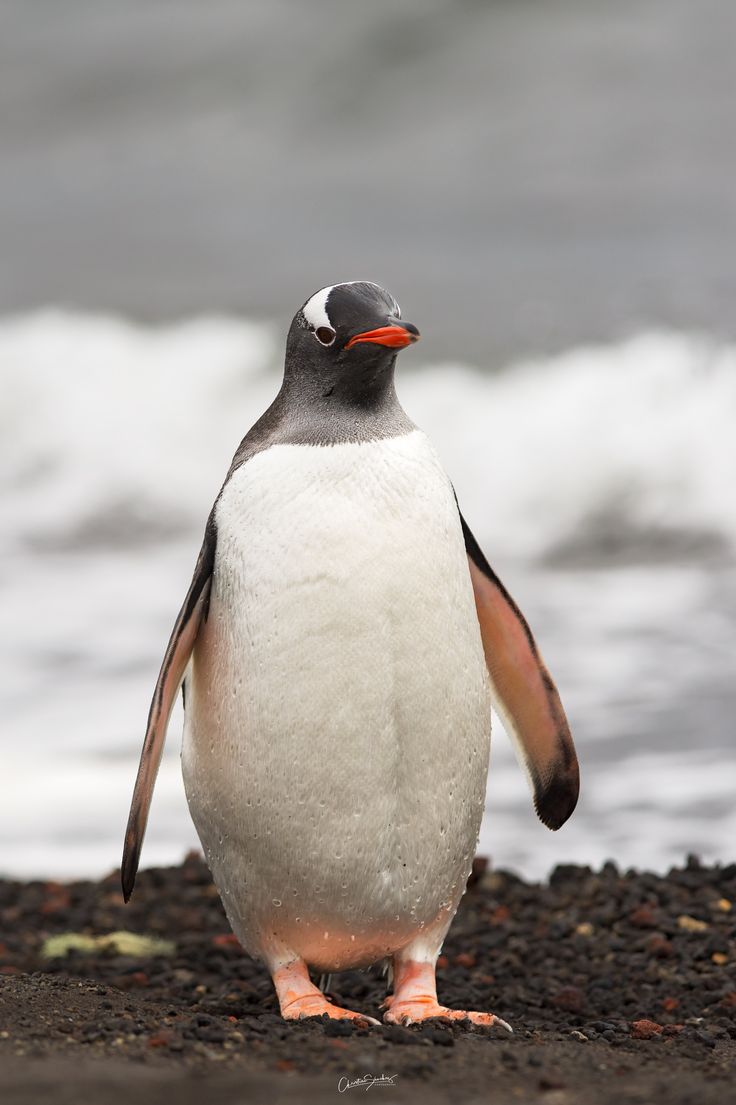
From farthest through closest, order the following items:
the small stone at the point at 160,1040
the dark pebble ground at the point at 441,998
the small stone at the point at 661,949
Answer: the small stone at the point at 661,949, the small stone at the point at 160,1040, the dark pebble ground at the point at 441,998

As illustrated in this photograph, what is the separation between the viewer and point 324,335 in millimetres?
3793

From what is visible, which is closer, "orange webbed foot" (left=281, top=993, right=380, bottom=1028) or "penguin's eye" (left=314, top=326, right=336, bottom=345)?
"orange webbed foot" (left=281, top=993, right=380, bottom=1028)

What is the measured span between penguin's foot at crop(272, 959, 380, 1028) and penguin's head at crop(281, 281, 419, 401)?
5.24 ft

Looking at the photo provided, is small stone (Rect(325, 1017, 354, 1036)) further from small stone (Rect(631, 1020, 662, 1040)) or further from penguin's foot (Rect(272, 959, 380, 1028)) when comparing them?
small stone (Rect(631, 1020, 662, 1040))

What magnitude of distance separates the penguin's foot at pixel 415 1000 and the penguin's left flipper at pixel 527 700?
28.9 inches

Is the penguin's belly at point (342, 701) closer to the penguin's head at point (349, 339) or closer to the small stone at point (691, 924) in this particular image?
the penguin's head at point (349, 339)

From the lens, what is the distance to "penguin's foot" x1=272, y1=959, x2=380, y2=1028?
3.65 meters

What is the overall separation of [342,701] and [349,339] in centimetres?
96

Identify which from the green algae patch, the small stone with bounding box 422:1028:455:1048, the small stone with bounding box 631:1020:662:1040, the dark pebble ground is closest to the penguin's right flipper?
the dark pebble ground

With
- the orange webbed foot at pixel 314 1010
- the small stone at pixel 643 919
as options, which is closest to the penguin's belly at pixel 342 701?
the orange webbed foot at pixel 314 1010

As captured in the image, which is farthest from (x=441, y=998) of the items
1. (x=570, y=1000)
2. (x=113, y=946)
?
(x=113, y=946)

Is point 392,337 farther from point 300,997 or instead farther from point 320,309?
point 300,997

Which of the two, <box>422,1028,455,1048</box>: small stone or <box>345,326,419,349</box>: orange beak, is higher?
<box>345,326,419,349</box>: orange beak

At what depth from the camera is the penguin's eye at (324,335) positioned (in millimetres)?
3766
